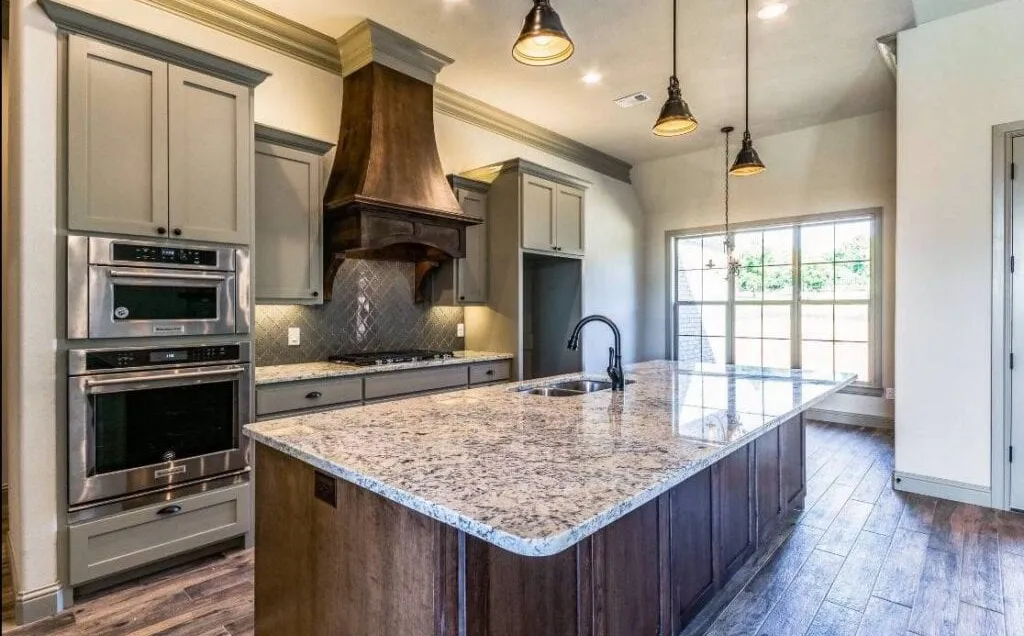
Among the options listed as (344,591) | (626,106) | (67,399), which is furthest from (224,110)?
(626,106)

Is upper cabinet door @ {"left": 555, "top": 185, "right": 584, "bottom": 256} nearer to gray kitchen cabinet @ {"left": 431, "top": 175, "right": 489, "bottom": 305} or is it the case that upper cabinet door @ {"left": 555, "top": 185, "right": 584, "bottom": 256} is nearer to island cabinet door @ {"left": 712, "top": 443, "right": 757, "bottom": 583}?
gray kitchen cabinet @ {"left": 431, "top": 175, "right": 489, "bottom": 305}

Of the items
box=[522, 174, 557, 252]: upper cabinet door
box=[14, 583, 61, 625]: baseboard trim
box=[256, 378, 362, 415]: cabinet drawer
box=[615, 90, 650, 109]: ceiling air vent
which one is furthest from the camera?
box=[615, 90, 650, 109]: ceiling air vent

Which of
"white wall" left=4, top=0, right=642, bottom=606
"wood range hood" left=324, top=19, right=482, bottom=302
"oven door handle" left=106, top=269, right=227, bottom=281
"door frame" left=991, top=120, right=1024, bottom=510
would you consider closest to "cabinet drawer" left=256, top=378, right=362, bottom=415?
"oven door handle" left=106, top=269, right=227, bottom=281

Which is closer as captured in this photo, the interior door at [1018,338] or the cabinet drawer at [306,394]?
the cabinet drawer at [306,394]

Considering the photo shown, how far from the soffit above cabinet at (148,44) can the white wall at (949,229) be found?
398cm

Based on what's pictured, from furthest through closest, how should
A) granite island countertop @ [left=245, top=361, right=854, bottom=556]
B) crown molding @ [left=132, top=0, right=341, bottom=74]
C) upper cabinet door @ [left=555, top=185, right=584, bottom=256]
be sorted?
1. upper cabinet door @ [left=555, top=185, right=584, bottom=256]
2. crown molding @ [left=132, top=0, right=341, bottom=74]
3. granite island countertop @ [left=245, top=361, right=854, bottom=556]

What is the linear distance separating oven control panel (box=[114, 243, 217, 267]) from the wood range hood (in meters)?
0.90

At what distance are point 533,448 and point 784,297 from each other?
5390 millimetres

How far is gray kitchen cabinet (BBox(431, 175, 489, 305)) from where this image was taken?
4375 mm

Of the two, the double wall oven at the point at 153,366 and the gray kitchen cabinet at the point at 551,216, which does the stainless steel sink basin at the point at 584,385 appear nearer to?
the double wall oven at the point at 153,366

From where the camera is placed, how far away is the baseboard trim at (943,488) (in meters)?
3.50

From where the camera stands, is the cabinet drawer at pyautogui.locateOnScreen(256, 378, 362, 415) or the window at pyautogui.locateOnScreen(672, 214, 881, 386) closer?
the cabinet drawer at pyautogui.locateOnScreen(256, 378, 362, 415)

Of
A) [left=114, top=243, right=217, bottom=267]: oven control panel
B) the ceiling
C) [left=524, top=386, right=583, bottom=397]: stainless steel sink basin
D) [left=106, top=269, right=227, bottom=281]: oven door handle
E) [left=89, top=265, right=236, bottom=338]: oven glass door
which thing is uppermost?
the ceiling

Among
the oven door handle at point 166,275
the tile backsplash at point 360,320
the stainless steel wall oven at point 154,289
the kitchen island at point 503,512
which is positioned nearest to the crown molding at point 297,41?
the tile backsplash at point 360,320
